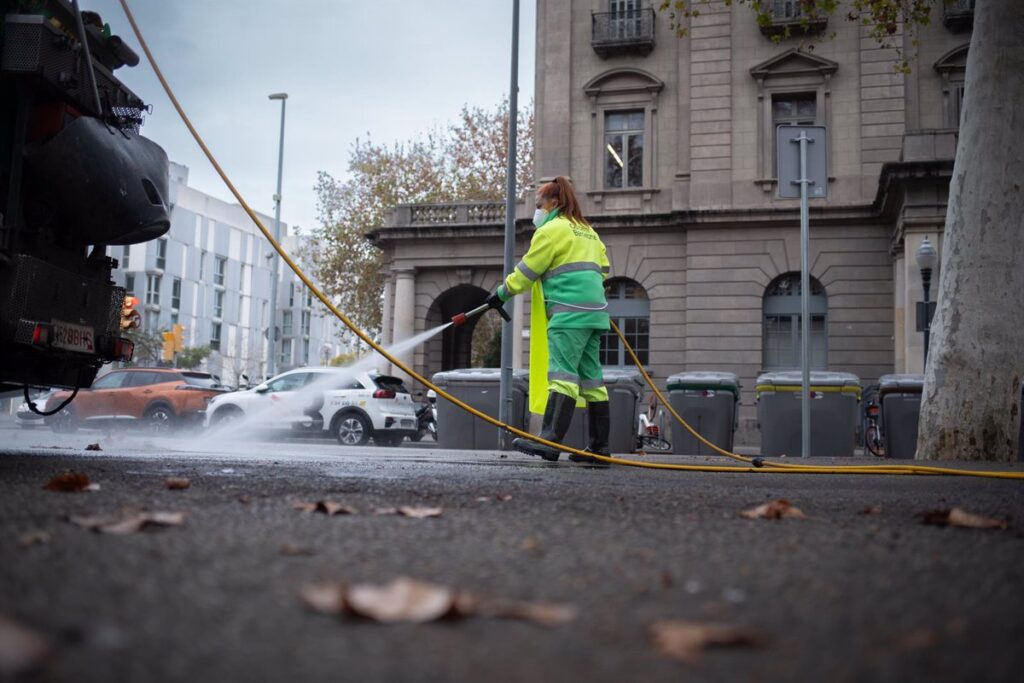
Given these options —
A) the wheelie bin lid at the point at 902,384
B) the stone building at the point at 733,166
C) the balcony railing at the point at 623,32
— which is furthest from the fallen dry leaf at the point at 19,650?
the balcony railing at the point at 623,32

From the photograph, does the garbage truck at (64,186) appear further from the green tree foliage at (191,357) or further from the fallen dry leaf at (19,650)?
the green tree foliage at (191,357)

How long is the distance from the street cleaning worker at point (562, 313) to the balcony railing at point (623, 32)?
2028 centimetres

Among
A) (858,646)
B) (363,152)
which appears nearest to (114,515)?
(858,646)

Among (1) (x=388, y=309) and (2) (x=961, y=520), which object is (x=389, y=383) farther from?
(2) (x=961, y=520)

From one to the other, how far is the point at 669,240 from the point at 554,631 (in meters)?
24.8

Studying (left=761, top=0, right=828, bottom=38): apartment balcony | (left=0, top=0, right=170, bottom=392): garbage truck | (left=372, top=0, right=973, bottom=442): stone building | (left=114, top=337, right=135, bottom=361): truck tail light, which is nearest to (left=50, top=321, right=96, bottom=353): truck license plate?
(left=0, top=0, right=170, bottom=392): garbage truck

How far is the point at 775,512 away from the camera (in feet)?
11.5

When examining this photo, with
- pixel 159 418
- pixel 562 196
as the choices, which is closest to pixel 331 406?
pixel 159 418

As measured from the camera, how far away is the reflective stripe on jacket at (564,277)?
23.3 ft

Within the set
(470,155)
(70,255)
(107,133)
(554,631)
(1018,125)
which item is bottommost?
(554,631)

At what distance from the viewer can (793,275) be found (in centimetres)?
2500

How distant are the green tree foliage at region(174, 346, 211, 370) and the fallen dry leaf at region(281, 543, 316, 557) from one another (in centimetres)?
5564

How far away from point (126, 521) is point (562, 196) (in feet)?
16.8

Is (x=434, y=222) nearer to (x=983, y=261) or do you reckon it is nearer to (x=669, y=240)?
(x=669, y=240)
